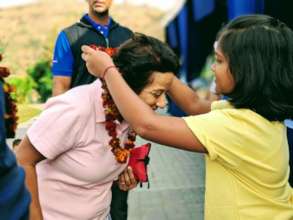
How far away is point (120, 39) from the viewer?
3383mm

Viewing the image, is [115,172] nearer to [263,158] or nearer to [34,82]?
[263,158]

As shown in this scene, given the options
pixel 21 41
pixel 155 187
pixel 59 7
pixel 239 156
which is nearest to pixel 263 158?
pixel 239 156

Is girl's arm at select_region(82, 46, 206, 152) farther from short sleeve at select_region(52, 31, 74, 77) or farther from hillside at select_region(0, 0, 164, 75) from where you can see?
hillside at select_region(0, 0, 164, 75)

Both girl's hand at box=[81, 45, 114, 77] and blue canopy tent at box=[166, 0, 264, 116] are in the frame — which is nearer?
girl's hand at box=[81, 45, 114, 77]

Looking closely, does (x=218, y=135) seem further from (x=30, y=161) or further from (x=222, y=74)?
(x=30, y=161)

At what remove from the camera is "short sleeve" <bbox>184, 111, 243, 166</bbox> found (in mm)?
1632

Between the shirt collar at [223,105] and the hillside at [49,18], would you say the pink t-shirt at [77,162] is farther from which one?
the hillside at [49,18]

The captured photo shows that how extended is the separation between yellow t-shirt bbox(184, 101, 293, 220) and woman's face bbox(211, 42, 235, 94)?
3.0 inches

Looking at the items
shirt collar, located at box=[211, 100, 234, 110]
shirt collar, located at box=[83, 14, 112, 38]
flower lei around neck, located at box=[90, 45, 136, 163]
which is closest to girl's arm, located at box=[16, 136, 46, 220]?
flower lei around neck, located at box=[90, 45, 136, 163]

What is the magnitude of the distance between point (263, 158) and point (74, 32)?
1951 mm

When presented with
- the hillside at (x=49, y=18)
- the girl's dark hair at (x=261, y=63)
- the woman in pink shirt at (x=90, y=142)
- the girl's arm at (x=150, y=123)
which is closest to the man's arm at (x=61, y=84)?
the woman in pink shirt at (x=90, y=142)

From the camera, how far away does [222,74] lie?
170 cm

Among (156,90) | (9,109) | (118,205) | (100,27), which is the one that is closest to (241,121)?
(156,90)

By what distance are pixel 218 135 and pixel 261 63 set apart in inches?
10.2
